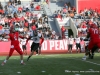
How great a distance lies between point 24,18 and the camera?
35281 millimetres

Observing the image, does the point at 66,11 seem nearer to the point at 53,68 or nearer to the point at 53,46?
the point at 53,46

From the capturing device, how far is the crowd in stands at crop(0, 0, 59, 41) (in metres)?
33.3

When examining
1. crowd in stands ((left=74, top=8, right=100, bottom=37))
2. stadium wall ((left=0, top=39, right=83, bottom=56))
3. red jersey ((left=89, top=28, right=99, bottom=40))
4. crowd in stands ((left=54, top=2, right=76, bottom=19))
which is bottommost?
stadium wall ((left=0, top=39, right=83, bottom=56))

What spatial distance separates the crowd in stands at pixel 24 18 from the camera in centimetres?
3328

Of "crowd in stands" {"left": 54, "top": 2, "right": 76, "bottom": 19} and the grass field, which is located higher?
"crowd in stands" {"left": 54, "top": 2, "right": 76, "bottom": 19}

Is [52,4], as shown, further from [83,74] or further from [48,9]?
[83,74]

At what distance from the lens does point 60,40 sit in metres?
31.8

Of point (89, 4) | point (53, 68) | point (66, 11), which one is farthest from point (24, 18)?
point (53, 68)

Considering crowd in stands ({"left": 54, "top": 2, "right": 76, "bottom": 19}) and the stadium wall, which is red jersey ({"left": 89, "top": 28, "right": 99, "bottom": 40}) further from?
crowd in stands ({"left": 54, "top": 2, "right": 76, "bottom": 19})

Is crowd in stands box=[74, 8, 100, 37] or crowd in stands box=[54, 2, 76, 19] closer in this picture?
crowd in stands box=[74, 8, 100, 37]

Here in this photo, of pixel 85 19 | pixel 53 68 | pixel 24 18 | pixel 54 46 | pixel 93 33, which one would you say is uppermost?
pixel 24 18

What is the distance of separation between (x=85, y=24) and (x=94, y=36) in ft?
60.4

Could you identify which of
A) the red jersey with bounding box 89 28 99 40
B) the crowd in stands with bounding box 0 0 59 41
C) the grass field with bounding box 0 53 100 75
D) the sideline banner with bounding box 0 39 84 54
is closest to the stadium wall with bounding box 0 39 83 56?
the sideline banner with bounding box 0 39 84 54

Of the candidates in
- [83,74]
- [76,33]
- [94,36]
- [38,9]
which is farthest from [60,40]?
[83,74]
